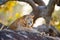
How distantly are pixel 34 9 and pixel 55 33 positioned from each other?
1655mm

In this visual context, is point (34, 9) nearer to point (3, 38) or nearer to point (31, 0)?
point (31, 0)

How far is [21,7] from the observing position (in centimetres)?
1681

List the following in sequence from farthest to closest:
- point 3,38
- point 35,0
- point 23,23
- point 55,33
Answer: point 35,0 → point 55,33 → point 23,23 → point 3,38

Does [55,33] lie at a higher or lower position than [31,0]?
lower

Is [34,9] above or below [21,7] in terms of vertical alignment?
below

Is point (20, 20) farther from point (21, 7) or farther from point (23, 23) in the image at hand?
point (21, 7)

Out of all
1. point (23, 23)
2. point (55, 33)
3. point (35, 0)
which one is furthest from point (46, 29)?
point (35, 0)

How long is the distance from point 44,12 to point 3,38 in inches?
148

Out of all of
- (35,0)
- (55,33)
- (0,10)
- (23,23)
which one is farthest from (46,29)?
(0,10)

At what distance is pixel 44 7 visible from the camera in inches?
283

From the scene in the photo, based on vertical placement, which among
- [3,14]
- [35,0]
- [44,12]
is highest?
[3,14]

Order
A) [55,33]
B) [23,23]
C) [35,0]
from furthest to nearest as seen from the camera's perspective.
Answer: [35,0]
[55,33]
[23,23]

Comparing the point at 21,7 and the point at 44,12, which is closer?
the point at 44,12

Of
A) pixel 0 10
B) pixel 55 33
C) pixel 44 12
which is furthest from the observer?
pixel 0 10
